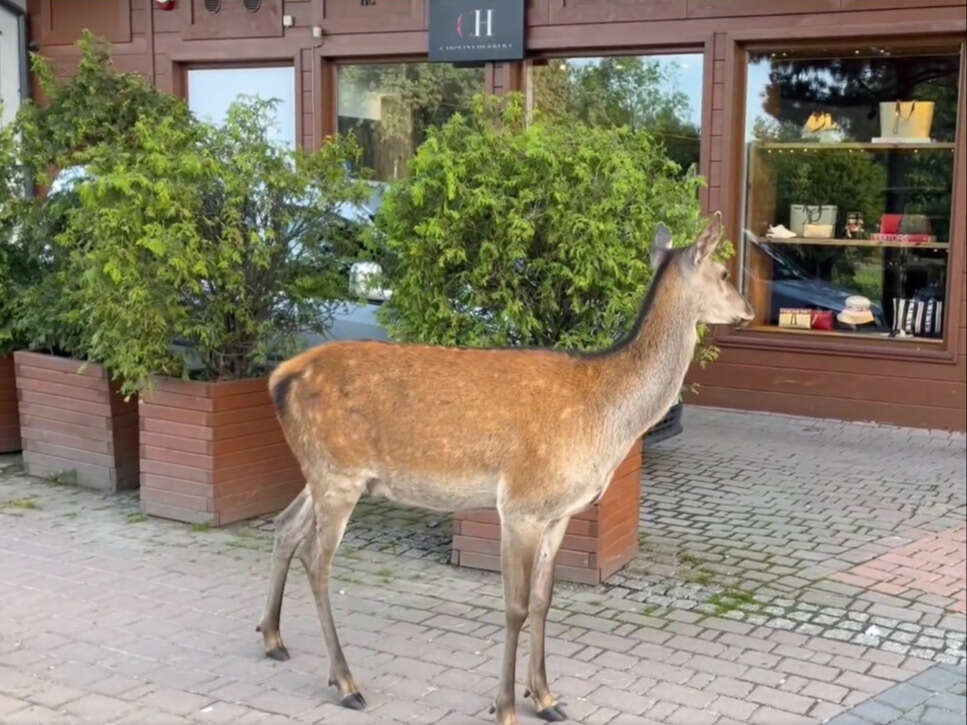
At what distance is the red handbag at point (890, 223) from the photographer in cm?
1022

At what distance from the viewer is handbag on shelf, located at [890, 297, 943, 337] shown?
9914 mm

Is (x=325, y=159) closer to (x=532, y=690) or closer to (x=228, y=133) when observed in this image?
(x=228, y=133)

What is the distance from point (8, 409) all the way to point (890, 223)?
7501mm

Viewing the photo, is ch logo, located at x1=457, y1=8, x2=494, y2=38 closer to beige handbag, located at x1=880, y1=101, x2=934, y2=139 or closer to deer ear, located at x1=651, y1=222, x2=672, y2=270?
beige handbag, located at x1=880, y1=101, x2=934, y2=139

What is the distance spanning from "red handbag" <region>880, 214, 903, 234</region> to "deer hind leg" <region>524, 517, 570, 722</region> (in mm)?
6802

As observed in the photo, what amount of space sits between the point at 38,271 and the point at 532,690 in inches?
229

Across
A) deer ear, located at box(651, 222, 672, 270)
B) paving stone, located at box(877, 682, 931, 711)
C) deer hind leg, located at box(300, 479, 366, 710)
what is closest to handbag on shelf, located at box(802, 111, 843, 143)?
deer ear, located at box(651, 222, 672, 270)

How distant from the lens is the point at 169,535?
673 cm

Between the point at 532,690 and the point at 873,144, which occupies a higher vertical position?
the point at 873,144

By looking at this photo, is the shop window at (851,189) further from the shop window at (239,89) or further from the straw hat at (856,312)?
the shop window at (239,89)

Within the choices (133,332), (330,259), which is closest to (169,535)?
(133,332)

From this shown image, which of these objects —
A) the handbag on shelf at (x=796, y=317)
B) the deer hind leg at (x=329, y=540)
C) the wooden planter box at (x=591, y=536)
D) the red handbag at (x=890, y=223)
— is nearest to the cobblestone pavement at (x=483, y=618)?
the wooden planter box at (x=591, y=536)

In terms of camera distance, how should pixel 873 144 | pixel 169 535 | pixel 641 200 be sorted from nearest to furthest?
pixel 641 200 → pixel 169 535 → pixel 873 144

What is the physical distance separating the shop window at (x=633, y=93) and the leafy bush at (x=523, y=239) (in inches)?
184
